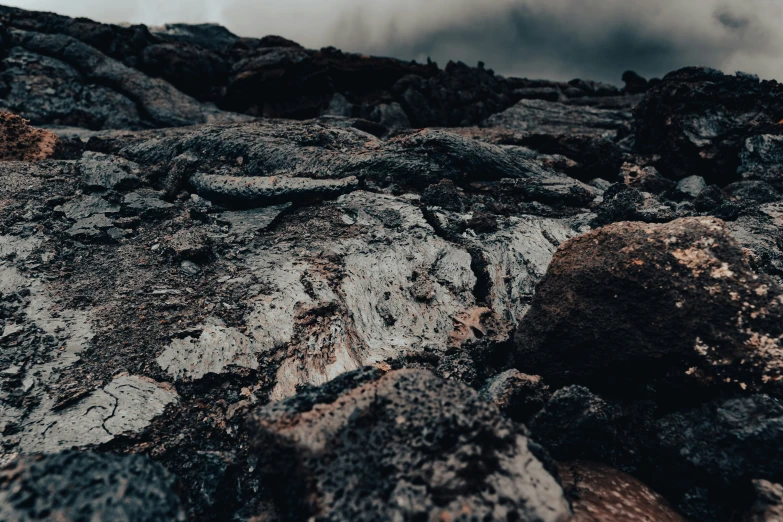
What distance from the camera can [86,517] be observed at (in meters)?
2.19

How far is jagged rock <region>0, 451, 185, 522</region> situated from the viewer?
2.20 meters

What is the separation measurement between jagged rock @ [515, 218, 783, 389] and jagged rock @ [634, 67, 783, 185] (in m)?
7.71

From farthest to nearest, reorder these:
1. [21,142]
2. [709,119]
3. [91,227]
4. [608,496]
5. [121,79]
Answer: [121,79] → [709,119] → [21,142] → [91,227] → [608,496]

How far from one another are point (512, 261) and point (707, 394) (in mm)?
3202

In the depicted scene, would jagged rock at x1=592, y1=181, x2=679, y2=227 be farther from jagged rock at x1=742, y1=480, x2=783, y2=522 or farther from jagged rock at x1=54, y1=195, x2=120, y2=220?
jagged rock at x1=54, y1=195, x2=120, y2=220

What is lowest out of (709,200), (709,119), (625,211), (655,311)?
(655,311)

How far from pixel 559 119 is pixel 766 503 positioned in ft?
57.7

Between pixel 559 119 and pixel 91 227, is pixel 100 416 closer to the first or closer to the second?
pixel 91 227

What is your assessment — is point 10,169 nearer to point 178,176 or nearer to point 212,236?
point 178,176

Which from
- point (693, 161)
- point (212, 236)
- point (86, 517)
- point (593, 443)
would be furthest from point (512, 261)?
point (693, 161)

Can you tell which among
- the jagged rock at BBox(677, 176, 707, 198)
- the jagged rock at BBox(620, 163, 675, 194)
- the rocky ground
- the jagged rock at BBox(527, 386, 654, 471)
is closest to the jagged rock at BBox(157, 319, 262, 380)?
the rocky ground

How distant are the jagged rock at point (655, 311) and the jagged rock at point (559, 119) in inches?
552

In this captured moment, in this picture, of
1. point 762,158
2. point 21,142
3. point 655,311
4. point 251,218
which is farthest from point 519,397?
point 21,142

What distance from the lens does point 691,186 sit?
9.50 meters
